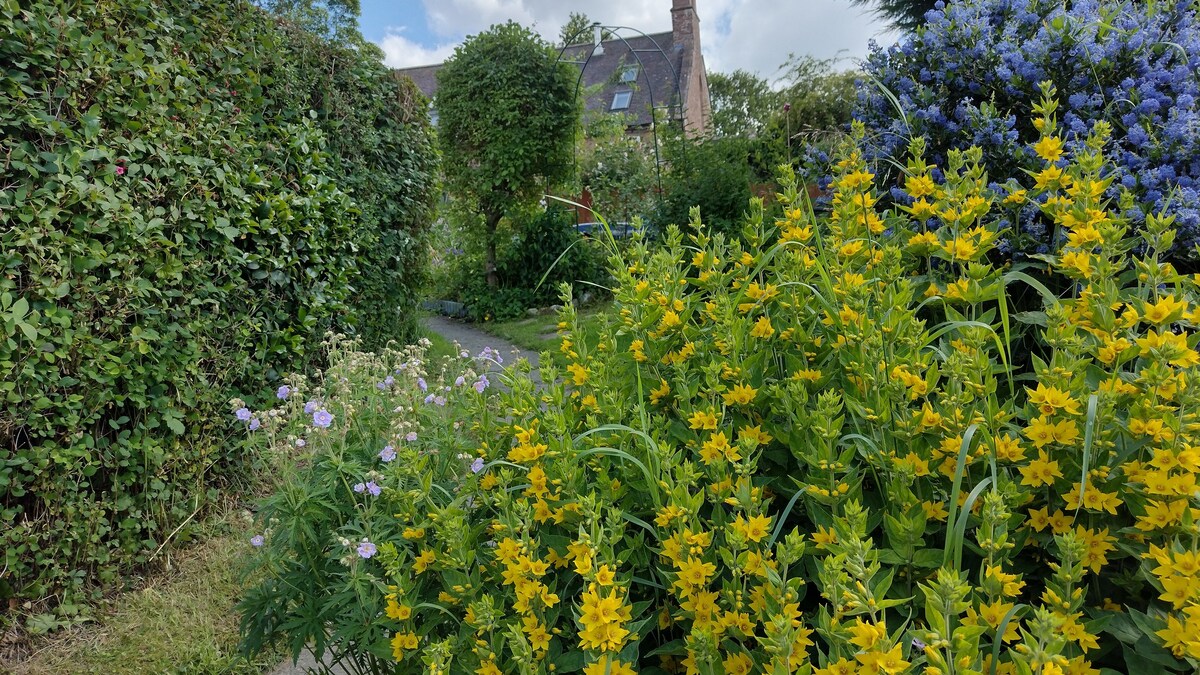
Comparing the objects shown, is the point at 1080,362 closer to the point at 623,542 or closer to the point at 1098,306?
the point at 1098,306

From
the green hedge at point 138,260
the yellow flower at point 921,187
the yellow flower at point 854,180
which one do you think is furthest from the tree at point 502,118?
the yellow flower at point 921,187

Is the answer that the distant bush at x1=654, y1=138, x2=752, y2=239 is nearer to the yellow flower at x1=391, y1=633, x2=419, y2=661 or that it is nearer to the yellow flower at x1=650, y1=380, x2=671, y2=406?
the yellow flower at x1=650, y1=380, x2=671, y2=406

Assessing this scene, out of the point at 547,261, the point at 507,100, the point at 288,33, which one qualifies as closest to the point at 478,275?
the point at 547,261

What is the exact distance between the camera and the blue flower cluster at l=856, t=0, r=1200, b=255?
2098 mm

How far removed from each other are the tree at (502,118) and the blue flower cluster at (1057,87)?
6.63m

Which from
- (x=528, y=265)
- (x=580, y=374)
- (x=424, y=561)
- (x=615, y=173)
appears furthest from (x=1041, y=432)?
(x=615, y=173)

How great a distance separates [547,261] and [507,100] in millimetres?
2069

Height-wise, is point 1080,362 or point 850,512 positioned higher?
point 1080,362

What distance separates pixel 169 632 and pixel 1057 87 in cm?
372

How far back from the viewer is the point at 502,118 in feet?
29.1

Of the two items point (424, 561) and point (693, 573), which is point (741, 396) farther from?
point (424, 561)

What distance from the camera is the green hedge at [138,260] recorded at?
2510mm

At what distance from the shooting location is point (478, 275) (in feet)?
31.5

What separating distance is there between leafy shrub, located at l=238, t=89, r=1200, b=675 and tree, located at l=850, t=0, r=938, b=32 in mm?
8589
